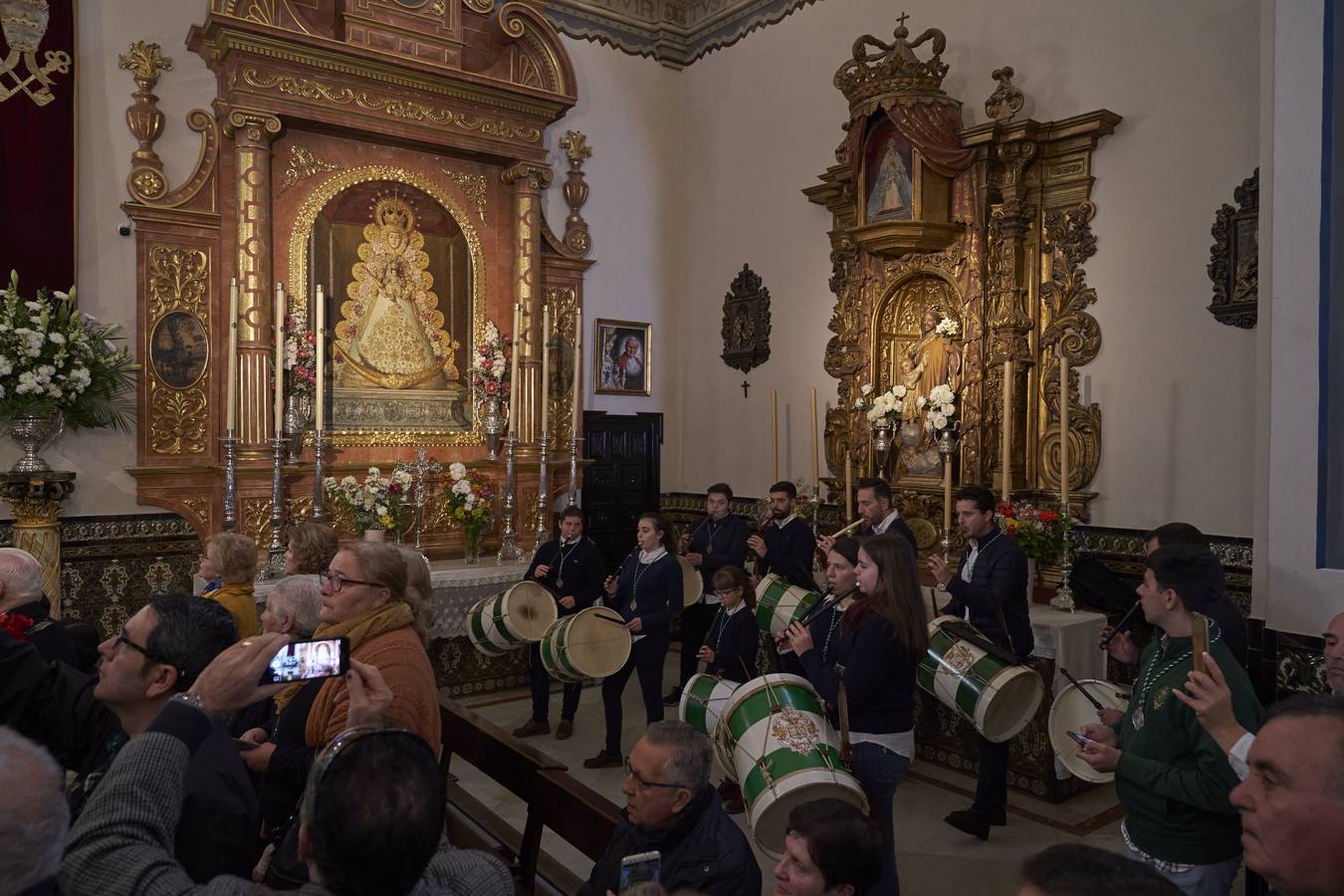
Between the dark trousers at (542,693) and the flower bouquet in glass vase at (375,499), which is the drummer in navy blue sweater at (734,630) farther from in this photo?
the flower bouquet in glass vase at (375,499)

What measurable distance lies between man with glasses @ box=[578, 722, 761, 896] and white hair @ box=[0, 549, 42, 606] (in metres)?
2.68

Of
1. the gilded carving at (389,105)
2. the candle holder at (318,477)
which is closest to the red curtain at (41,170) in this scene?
the gilded carving at (389,105)

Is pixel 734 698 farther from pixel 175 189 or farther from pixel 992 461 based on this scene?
pixel 175 189

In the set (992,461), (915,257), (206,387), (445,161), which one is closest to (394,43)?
(445,161)

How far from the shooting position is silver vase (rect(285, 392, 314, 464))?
331 inches

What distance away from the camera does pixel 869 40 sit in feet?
26.4

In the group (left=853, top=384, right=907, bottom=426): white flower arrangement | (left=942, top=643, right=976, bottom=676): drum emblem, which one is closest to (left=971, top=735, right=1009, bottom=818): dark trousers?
(left=942, top=643, right=976, bottom=676): drum emblem

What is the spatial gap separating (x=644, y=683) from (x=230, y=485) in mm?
4142

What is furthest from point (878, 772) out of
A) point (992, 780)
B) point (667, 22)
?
point (667, 22)

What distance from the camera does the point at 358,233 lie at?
9.04 metres

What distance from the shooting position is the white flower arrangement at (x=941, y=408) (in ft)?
25.7

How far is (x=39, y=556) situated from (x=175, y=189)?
10.9 ft

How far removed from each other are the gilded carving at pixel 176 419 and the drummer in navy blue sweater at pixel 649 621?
4327 mm

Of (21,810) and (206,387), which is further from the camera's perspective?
(206,387)
